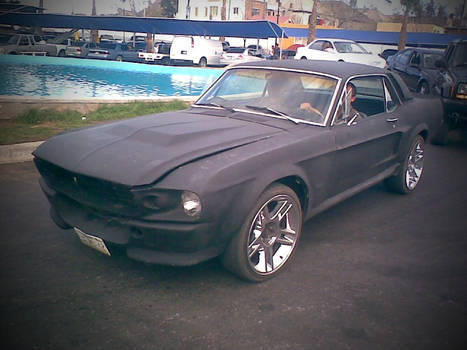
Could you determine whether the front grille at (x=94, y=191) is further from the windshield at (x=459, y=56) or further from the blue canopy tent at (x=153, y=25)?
the blue canopy tent at (x=153, y=25)

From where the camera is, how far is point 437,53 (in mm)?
12422

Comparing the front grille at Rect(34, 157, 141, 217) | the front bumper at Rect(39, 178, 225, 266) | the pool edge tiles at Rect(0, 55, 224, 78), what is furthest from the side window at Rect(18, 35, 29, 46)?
the front bumper at Rect(39, 178, 225, 266)

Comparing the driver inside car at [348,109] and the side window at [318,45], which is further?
the side window at [318,45]

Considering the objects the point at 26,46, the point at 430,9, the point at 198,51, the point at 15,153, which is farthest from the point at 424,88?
the point at 430,9

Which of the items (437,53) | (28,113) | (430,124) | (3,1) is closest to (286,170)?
(430,124)

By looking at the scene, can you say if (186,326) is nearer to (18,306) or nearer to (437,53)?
(18,306)

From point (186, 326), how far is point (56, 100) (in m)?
7.73

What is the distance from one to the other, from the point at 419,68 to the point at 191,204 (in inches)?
430

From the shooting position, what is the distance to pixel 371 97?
5.18 metres

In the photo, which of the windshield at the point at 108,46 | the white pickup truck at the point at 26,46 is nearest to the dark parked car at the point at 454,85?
the white pickup truck at the point at 26,46

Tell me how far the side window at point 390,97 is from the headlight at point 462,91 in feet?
13.2

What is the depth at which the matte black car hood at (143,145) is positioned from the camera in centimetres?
295

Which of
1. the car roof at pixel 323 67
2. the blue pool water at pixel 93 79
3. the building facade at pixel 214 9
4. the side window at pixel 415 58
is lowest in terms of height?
the blue pool water at pixel 93 79

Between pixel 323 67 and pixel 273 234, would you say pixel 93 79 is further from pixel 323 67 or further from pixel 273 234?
pixel 273 234
